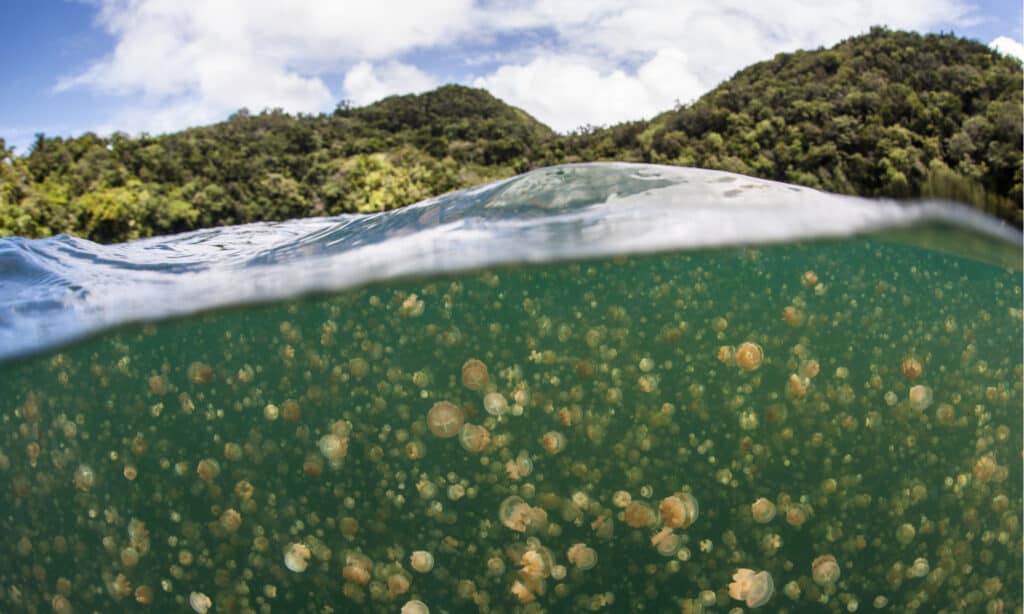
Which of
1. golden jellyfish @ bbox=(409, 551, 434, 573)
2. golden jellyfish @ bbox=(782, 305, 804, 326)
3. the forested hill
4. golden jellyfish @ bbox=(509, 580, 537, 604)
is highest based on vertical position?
the forested hill

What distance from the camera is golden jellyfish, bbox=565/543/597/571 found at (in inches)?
125

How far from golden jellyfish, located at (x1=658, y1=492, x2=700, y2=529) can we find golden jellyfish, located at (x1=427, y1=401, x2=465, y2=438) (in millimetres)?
951

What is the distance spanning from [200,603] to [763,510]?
265 cm

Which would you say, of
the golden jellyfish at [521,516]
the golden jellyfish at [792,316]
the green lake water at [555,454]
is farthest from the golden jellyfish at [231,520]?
the golden jellyfish at [792,316]

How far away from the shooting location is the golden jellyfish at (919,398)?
363 cm

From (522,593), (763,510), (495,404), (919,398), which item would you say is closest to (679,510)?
(763,510)

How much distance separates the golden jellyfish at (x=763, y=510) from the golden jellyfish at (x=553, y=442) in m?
0.89

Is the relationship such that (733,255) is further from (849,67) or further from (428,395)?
(849,67)

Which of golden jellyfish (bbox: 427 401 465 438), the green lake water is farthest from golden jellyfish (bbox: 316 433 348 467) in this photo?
golden jellyfish (bbox: 427 401 465 438)

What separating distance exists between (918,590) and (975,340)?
141 centimetres

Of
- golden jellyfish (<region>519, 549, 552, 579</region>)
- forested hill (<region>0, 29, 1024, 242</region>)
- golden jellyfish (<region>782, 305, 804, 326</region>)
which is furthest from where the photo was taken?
forested hill (<region>0, 29, 1024, 242</region>)

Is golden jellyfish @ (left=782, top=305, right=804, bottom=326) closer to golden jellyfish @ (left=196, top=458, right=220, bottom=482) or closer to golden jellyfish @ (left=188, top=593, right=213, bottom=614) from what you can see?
golden jellyfish @ (left=196, top=458, right=220, bottom=482)

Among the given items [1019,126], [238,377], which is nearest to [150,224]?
[238,377]

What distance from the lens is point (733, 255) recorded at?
4.05 meters
